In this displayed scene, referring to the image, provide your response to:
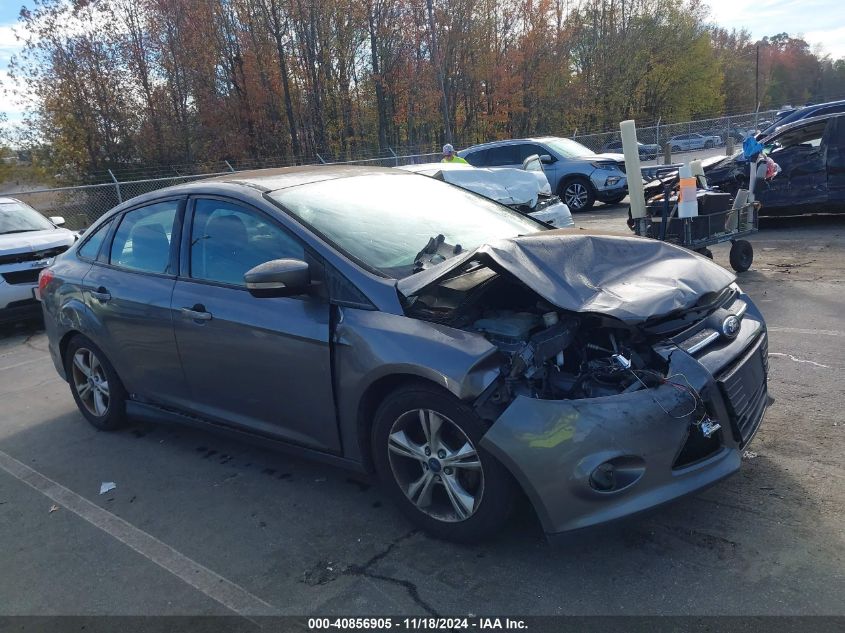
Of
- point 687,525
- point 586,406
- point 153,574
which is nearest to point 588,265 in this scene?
point 586,406

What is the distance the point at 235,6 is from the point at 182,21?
2.45 m

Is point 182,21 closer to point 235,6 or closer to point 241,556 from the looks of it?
point 235,6

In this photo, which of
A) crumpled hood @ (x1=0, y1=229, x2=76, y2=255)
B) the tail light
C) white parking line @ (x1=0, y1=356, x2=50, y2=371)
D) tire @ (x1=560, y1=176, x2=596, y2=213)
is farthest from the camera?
tire @ (x1=560, y1=176, x2=596, y2=213)

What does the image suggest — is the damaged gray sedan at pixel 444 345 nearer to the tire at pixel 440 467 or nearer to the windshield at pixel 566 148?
the tire at pixel 440 467

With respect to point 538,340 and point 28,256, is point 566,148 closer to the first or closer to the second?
point 28,256

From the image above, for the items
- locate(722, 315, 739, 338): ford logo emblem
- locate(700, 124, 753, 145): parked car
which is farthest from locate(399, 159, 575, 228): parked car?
locate(700, 124, 753, 145): parked car

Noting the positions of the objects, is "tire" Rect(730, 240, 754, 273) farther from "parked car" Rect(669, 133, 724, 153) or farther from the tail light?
"parked car" Rect(669, 133, 724, 153)

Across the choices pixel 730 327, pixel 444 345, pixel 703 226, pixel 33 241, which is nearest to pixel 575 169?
pixel 703 226

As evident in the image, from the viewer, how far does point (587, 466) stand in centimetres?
253

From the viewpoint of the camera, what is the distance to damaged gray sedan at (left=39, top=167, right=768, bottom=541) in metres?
2.60

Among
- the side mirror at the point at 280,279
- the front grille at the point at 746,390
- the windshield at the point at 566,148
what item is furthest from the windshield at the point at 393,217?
the windshield at the point at 566,148

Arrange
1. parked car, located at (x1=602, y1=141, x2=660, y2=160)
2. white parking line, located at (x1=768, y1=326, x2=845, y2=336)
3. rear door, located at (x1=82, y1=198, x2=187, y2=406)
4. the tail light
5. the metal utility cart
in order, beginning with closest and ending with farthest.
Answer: rear door, located at (x1=82, y1=198, x2=187, y2=406) → the tail light → white parking line, located at (x1=768, y1=326, x2=845, y2=336) → the metal utility cart → parked car, located at (x1=602, y1=141, x2=660, y2=160)

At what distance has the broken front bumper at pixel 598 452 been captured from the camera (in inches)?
99.8

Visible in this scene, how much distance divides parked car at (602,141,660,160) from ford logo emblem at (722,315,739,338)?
23017 mm
